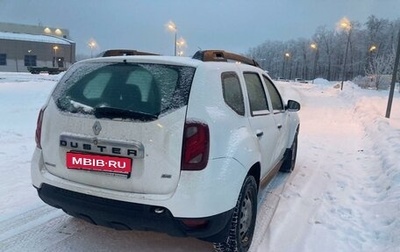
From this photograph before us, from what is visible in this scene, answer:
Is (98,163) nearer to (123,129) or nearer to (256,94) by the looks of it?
(123,129)

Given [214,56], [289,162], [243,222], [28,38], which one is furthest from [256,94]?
[28,38]

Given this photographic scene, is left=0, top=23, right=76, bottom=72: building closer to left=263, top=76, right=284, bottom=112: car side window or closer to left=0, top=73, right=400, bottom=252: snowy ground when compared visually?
left=0, top=73, right=400, bottom=252: snowy ground

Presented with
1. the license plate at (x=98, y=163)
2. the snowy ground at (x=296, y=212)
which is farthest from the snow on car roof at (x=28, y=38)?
the license plate at (x=98, y=163)

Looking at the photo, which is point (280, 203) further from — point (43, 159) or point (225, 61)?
point (43, 159)

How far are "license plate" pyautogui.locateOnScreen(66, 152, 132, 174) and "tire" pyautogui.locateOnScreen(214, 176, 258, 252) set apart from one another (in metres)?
1.00

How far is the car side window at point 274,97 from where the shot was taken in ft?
14.6

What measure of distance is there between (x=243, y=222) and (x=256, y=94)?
1.40 m

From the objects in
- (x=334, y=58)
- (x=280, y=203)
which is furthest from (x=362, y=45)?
(x=280, y=203)

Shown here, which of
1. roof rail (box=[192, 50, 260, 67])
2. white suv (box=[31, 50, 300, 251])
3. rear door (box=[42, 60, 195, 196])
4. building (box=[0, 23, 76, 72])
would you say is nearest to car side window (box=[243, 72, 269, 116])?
roof rail (box=[192, 50, 260, 67])

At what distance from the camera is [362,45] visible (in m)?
90.1

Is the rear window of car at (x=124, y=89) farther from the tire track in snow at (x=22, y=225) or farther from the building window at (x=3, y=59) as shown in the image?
the building window at (x=3, y=59)

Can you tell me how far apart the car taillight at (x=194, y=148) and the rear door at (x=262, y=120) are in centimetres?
86

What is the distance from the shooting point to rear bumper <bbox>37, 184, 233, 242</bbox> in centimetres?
264

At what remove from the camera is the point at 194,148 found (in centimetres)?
260
